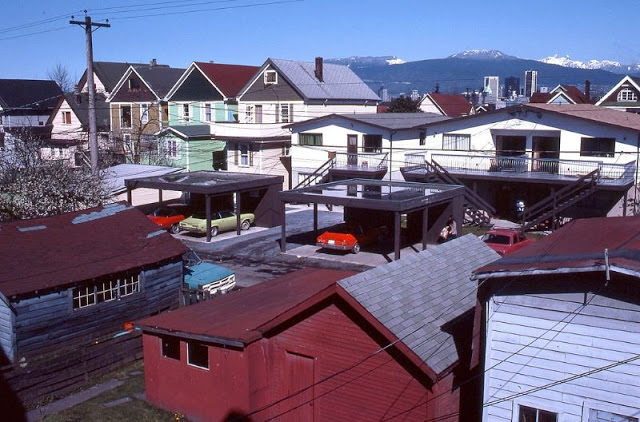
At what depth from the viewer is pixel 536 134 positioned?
133 ft

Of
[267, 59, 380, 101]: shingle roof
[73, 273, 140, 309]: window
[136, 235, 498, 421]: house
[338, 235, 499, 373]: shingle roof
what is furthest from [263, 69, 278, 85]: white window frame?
[338, 235, 499, 373]: shingle roof

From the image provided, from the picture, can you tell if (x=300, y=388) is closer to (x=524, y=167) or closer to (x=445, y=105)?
(x=524, y=167)

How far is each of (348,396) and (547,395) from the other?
14.0 feet

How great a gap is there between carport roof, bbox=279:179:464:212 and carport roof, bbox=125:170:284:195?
4363 mm

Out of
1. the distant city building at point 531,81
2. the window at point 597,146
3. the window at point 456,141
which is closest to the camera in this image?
the window at point 597,146

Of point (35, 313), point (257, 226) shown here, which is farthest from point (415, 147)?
point (35, 313)

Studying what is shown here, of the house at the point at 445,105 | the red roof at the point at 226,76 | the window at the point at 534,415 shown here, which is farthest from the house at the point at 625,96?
the window at the point at 534,415

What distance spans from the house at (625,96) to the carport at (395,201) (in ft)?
124

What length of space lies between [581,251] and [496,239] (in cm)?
1816

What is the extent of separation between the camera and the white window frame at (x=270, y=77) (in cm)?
5447

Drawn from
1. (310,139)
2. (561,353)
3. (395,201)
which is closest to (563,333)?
(561,353)

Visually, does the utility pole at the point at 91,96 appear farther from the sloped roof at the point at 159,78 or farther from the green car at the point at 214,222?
the sloped roof at the point at 159,78

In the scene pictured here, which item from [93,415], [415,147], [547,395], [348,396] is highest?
[415,147]

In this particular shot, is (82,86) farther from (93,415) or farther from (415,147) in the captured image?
(93,415)
